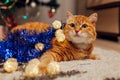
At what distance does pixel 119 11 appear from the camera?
8.31 feet

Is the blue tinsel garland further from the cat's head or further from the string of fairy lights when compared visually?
the string of fairy lights

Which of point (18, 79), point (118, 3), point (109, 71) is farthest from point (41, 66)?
point (118, 3)

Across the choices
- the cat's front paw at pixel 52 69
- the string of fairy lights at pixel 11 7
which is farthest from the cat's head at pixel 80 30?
the string of fairy lights at pixel 11 7

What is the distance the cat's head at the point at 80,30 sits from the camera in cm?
104

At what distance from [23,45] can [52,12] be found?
1694mm

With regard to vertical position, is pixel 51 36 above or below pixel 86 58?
above

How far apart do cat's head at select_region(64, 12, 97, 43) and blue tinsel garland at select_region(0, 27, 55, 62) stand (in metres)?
0.11

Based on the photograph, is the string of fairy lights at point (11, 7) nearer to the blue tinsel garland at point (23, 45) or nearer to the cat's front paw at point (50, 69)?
the blue tinsel garland at point (23, 45)

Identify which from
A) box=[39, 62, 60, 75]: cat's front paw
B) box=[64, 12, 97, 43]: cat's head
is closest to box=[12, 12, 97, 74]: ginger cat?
box=[64, 12, 97, 43]: cat's head

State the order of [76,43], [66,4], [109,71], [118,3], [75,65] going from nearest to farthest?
[109,71] < [75,65] < [76,43] < [118,3] < [66,4]

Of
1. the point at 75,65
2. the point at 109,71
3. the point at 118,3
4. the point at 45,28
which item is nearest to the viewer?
the point at 109,71

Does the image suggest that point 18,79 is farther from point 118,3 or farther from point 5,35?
point 118,3

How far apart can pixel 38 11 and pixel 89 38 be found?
200 centimetres

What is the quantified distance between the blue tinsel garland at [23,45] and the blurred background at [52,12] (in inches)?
49.5
